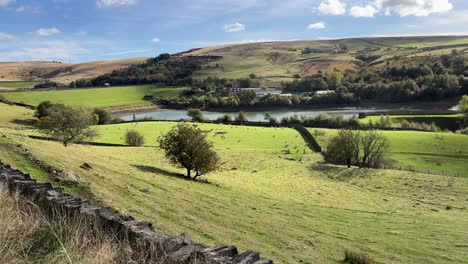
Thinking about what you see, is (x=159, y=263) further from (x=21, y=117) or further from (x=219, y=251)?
(x=21, y=117)

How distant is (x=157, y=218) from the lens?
1731 cm

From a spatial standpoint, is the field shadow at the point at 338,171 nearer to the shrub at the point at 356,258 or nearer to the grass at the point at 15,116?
the shrub at the point at 356,258

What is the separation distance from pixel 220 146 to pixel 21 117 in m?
63.8

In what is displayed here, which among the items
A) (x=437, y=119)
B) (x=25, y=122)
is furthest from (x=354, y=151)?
(x=25, y=122)

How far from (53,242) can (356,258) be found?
12388 millimetres

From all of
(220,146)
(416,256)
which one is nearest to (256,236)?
(416,256)

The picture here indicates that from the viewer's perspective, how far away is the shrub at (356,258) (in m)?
16.0

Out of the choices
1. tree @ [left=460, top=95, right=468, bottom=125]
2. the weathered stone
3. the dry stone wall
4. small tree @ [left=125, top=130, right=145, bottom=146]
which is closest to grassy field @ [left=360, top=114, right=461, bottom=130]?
tree @ [left=460, top=95, right=468, bottom=125]

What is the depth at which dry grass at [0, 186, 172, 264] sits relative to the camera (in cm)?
645

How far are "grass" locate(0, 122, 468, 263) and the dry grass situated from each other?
7594 mm

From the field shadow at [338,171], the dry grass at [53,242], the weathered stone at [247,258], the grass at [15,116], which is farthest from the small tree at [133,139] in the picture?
the weathered stone at [247,258]

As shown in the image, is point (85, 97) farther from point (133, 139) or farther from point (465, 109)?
point (465, 109)

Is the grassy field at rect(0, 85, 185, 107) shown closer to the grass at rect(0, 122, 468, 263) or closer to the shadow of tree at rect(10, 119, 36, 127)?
the shadow of tree at rect(10, 119, 36, 127)

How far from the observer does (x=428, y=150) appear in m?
73.8
